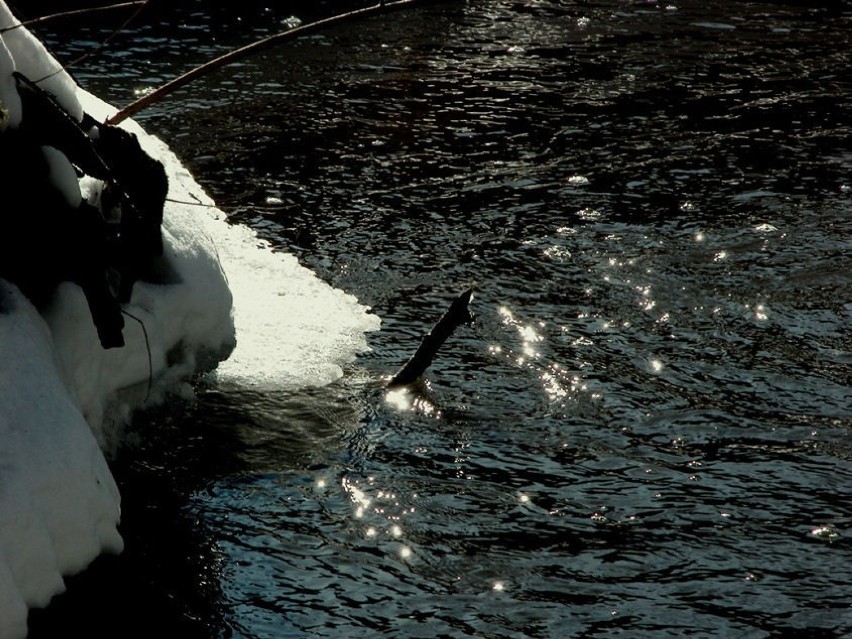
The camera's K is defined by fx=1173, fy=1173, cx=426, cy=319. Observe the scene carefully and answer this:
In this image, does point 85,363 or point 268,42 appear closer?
point 85,363

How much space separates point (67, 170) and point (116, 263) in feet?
1.96

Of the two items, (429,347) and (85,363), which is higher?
(85,363)

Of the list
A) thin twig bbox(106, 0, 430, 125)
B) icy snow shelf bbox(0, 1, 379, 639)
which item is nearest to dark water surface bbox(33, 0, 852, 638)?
icy snow shelf bbox(0, 1, 379, 639)

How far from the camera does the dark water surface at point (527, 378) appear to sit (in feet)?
18.5

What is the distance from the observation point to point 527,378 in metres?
7.88

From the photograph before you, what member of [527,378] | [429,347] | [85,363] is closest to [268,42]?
[85,363]

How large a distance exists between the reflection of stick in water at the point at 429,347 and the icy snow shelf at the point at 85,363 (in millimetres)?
459

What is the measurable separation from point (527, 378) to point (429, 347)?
71 cm

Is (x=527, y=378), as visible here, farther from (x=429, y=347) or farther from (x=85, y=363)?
(x=85, y=363)

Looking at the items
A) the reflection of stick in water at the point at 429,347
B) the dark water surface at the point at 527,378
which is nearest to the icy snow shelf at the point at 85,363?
the dark water surface at the point at 527,378

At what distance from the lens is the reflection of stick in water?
300 inches

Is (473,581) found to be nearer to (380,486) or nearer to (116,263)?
(380,486)

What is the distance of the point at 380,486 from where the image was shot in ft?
21.4

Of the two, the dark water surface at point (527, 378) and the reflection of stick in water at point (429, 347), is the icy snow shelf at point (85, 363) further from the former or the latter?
the reflection of stick in water at point (429, 347)
